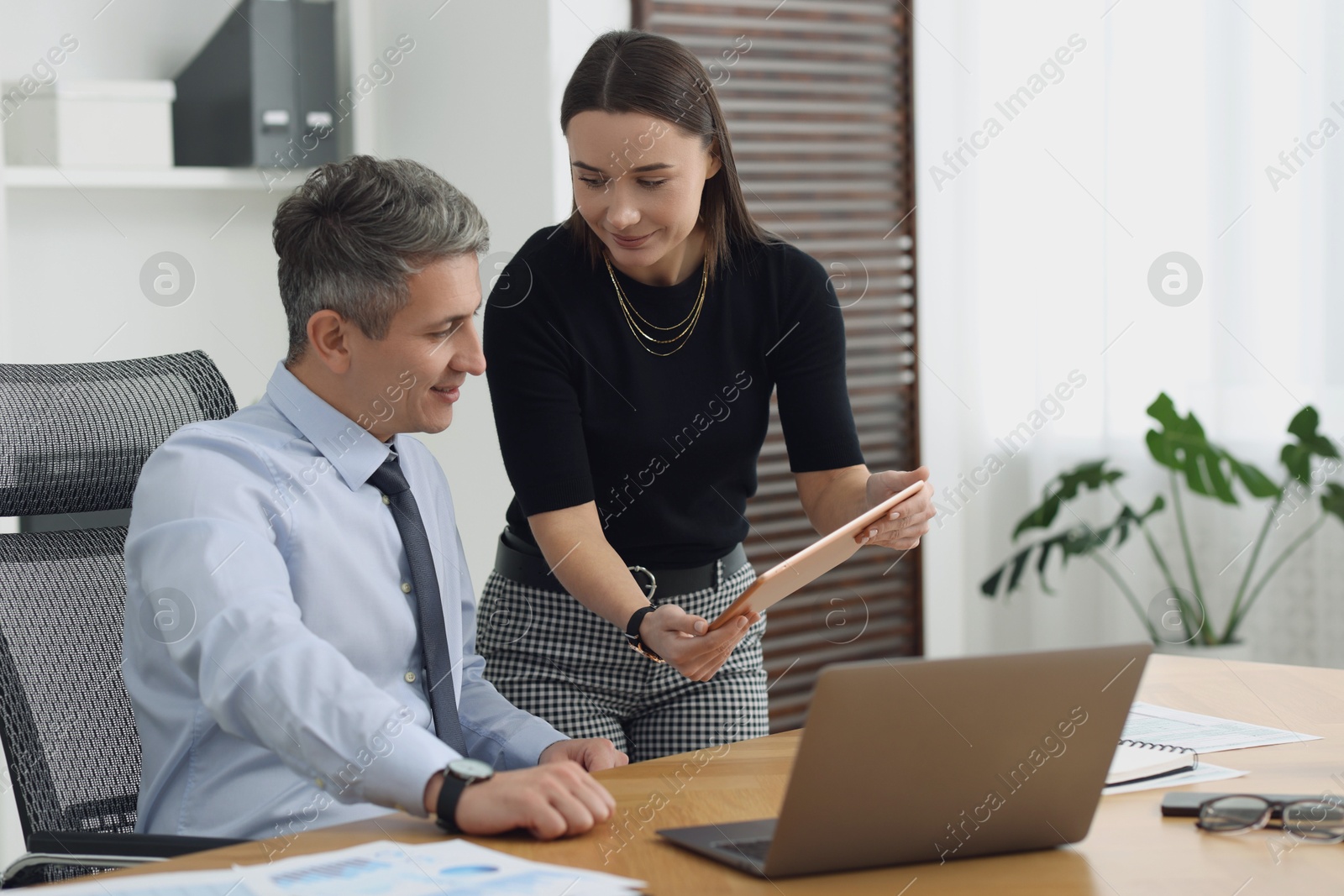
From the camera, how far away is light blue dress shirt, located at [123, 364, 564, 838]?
1.19 metres

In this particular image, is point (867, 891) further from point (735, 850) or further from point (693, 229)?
point (693, 229)

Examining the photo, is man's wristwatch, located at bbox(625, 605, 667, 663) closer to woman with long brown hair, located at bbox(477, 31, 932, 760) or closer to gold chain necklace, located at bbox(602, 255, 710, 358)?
woman with long brown hair, located at bbox(477, 31, 932, 760)

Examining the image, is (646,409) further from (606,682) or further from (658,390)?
(606,682)

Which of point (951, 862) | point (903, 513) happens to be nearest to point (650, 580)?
→ point (903, 513)

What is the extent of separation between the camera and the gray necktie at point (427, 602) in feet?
4.96

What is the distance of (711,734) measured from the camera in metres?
1.87

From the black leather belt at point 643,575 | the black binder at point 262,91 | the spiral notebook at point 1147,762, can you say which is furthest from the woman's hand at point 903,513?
the black binder at point 262,91

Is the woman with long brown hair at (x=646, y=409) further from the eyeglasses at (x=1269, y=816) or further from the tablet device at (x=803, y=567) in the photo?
the eyeglasses at (x=1269, y=816)

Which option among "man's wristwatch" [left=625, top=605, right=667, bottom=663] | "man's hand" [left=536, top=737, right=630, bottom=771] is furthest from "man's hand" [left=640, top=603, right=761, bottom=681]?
"man's hand" [left=536, top=737, right=630, bottom=771]

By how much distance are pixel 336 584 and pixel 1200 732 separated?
98 centimetres

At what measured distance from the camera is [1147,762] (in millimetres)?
1420

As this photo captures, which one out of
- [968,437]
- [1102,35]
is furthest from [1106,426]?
[1102,35]

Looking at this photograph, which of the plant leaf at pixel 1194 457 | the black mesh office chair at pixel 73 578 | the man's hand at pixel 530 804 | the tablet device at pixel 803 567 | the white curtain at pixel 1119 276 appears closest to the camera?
the man's hand at pixel 530 804

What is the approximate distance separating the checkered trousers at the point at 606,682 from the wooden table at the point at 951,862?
1.22ft
